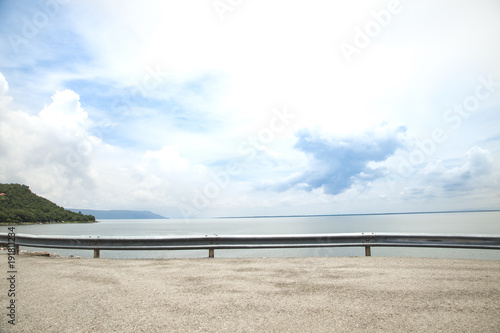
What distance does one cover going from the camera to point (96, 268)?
7.57 metres

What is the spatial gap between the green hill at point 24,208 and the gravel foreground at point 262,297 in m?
132

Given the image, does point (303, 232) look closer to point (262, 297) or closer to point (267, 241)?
point (267, 241)

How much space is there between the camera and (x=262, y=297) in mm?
4848

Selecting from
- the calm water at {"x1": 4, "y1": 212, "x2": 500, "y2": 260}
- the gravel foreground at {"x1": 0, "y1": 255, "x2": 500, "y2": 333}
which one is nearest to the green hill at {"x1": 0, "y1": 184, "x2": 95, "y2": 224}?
the calm water at {"x1": 4, "y1": 212, "x2": 500, "y2": 260}

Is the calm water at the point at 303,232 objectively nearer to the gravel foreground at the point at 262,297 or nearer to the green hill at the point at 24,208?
the green hill at the point at 24,208

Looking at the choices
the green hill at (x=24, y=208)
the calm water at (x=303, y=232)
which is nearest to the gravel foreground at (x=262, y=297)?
the calm water at (x=303, y=232)

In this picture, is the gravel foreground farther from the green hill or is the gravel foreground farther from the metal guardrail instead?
the green hill

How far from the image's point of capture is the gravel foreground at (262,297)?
12.2ft

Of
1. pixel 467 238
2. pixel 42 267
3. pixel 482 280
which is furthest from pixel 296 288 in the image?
pixel 42 267

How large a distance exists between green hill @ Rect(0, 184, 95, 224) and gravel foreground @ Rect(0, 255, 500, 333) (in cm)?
13220

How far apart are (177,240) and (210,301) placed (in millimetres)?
4749

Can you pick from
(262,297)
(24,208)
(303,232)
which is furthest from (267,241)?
(24,208)

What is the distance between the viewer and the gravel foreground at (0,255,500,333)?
12.2 feet

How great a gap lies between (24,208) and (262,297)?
14629 cm
